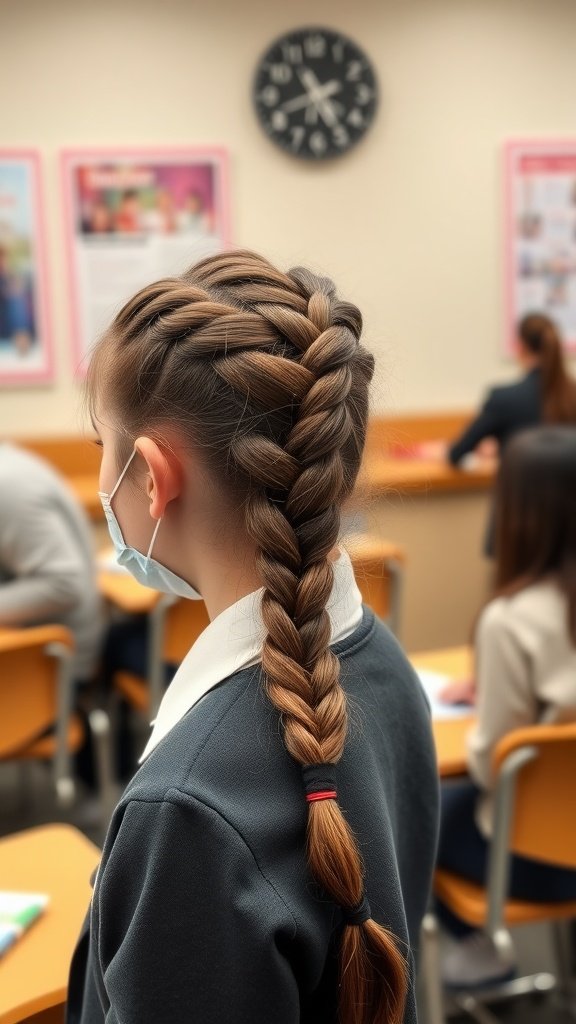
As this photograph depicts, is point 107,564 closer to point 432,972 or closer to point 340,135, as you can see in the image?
point 432,972

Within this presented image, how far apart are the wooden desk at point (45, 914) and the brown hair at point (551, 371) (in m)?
2.78

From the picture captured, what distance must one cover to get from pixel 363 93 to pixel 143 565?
3.81 m

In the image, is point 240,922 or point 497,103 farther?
point 497,103

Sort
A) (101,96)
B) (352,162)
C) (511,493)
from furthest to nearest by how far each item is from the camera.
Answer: (352,162) < (101,96) < (511,493)

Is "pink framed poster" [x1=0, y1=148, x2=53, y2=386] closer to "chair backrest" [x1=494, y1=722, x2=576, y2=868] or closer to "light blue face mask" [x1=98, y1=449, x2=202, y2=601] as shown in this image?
"chair backrest" [x1=494, y1=722, x2=576, y2=868]

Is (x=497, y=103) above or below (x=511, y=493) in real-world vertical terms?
above

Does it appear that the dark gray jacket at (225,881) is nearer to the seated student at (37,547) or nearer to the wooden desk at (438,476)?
the seated student at (37,547)

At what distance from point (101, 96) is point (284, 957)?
3945 millimetres

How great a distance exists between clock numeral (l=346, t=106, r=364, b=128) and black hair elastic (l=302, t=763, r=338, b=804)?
3979 mm

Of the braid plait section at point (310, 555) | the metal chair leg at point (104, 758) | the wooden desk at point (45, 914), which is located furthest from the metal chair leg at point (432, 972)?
the braid plait section at point (310, 555)

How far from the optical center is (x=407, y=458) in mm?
4305

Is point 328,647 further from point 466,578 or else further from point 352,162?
point 352,162

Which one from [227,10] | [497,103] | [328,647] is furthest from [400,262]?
[328,647]

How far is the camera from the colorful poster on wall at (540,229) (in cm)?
456
